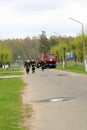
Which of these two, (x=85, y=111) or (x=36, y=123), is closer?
(x=36, y=123)

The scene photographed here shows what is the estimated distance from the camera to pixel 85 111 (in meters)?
14.1

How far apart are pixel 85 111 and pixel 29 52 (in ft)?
590

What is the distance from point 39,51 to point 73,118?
174 metres

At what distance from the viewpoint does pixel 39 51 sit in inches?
7357

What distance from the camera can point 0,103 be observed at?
1755 cm

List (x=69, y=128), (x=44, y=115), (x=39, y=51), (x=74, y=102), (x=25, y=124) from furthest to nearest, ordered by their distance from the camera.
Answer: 1. (x=39, y=51)
2. (x=74, y=102)
3. (x=44, y=115)
4. (x=25, y=124)
5. (x=69, y=128)

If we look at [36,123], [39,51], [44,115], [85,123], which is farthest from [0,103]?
[39,51]

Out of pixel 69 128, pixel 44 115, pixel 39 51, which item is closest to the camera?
pixel 69 128

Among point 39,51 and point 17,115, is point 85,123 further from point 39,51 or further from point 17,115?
point 39,51

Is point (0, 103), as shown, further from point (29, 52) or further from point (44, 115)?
point (29, 52)

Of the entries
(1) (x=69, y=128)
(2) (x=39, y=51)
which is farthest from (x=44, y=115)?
(2) (x=39, y=51)

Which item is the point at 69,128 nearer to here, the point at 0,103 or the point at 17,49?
the point at 0,103

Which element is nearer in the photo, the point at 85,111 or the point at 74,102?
the point at 85,111

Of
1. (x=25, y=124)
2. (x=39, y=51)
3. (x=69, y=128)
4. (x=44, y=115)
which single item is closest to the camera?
(x=69, y=128)
